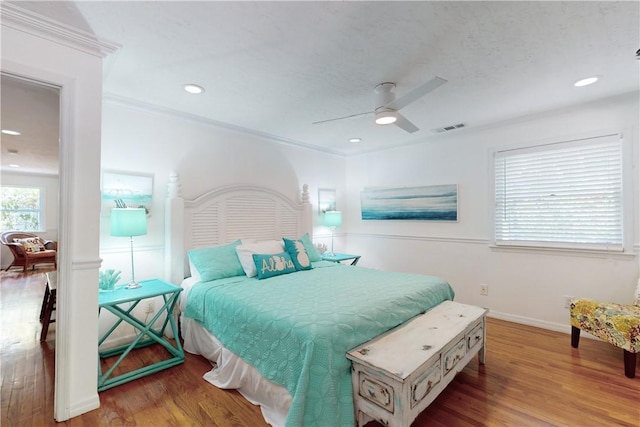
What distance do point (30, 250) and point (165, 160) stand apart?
4.80ft

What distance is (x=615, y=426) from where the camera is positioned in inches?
70.5

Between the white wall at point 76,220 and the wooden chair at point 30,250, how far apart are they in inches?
7.1

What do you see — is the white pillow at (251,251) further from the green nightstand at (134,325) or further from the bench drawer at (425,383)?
the bench drawer at (425,383)

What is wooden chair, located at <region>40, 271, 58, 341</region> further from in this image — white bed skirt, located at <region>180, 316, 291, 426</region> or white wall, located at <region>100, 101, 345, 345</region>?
white bed skirt, located at <region>180, 316, 291, 426</region>

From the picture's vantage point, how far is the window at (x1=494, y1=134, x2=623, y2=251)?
2.96m

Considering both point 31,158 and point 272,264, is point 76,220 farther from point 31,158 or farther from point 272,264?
point 272,264

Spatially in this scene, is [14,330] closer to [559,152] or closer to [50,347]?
[50,347]

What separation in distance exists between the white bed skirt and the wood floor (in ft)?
0.20

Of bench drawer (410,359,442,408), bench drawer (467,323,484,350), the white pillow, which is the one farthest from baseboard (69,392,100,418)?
bench drawer (467,323,484,350)

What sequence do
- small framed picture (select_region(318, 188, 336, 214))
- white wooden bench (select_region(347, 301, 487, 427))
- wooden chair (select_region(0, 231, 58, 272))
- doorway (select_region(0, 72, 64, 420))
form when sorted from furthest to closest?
small framed picture (select_region(318, 188, 336, 214)) < wooden chair (select_region(0, 231, 58, 272)) < doorway (select_region(0, 72, 64, 420)) < white wooden bench (select_region(347, 301, 487, 427))

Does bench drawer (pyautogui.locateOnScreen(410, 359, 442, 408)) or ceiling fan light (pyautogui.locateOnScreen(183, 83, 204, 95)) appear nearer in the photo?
bench drawer (pyautogui.locateOnScreen(410, 359, 442, 408))

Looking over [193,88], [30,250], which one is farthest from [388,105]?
[30,250]

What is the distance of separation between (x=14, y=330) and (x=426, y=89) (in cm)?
368

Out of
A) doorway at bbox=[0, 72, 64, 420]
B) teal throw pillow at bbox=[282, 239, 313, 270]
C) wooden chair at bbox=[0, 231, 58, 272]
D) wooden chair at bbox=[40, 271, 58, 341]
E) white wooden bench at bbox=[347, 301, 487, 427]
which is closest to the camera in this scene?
white wooden bench at bbox=[347, 301, 487, 427]
